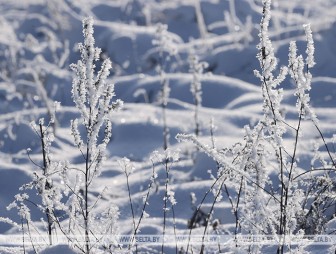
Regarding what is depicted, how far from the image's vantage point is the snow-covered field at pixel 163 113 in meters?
2.66

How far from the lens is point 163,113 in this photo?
5113 millimetres

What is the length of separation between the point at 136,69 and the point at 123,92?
145 centimetres

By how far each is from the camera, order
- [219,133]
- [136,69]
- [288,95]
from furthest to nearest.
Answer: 1. [136,69]
2. [288,95]
3. [219,133]

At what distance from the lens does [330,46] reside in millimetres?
7629

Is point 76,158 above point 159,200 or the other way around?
above

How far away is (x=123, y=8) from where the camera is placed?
1157 centimetres

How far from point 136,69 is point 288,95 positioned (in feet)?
9.94

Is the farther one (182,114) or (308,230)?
(182,114)

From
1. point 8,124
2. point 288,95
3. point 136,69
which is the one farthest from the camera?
point 136,69

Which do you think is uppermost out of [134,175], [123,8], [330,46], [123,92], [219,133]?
[123,8]

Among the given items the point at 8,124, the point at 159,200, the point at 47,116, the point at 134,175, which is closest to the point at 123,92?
the point at 47,116

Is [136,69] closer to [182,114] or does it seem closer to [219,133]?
[182,114]

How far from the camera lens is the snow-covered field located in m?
2.66


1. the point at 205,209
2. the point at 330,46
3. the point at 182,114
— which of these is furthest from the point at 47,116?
the point at 330,46
